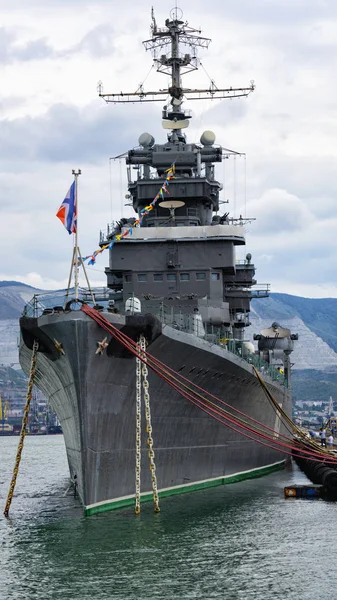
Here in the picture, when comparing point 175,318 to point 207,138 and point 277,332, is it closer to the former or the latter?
point 207,138

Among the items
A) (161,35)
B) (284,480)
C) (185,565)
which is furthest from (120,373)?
(161,35)

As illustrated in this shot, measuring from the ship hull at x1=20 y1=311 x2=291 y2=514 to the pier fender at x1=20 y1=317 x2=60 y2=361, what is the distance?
25 mm

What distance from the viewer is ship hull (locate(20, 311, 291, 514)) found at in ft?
71.8

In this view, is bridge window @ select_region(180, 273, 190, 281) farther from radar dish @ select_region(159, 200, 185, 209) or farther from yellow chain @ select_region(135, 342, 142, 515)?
yellow chain @ select_region(135, 342, 142, 515)

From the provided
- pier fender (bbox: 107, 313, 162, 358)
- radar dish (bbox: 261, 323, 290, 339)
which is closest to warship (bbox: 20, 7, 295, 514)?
pier fender (bbox: 107, 313, 162, 358)

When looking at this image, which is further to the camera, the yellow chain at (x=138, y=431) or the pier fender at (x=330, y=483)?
the pier fender at (x=330, y=483)

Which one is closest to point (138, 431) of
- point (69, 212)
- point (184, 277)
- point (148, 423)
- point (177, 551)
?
point (148, 423)

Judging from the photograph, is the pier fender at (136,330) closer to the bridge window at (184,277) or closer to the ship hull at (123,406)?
the ship hull at (123,406)

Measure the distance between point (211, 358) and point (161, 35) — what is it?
1677 centimetres

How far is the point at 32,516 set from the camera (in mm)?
24531

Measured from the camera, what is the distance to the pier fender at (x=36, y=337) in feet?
74.5

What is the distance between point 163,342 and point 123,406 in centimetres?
187

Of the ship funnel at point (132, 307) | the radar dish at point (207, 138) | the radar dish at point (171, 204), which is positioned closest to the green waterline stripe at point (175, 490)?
the ship funnel at point (132, 307)

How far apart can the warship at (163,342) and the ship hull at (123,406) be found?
0.04 meters
